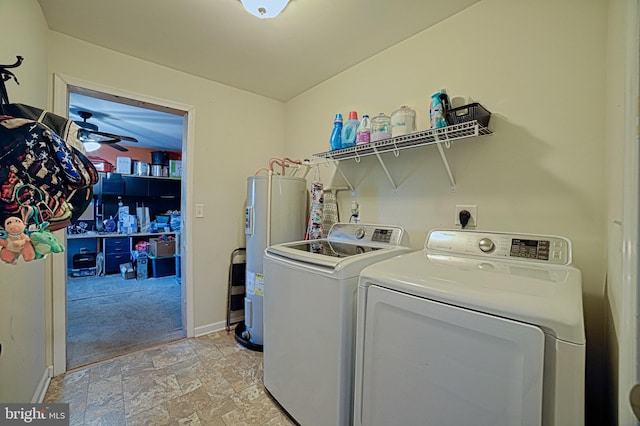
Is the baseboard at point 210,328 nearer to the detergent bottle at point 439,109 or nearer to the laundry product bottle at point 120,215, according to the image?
the detergent bottle at point 439,109

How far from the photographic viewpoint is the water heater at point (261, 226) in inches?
87.7

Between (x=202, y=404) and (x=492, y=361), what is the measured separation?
5.28 ft

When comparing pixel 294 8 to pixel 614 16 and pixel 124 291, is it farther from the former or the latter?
pixel 124 291

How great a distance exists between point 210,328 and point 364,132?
2.18m

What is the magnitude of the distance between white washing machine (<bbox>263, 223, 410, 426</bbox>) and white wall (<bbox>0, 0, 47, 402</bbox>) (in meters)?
1.12

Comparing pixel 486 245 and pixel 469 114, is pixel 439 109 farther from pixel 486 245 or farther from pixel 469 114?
pixel 486 245

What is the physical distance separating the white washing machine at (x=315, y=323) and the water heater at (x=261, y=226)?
574 millimetres

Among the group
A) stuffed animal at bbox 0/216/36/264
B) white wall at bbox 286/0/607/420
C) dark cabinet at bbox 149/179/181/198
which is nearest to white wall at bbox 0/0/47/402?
stuffed animal at bbox 0/216/36/264

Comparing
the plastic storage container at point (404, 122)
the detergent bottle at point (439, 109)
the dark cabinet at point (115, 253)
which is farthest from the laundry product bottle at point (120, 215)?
the detergent bottle at point (439, 109)

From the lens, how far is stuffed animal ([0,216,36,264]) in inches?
26.1

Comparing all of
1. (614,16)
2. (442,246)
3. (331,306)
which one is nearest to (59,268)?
(331,306)

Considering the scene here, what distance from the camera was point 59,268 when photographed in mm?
1826

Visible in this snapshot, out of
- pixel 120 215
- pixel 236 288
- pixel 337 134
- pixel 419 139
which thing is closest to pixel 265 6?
pixel 337 134

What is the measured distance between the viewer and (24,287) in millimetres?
1342
